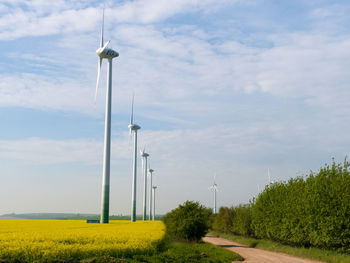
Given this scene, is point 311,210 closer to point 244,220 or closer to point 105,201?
point 244,220

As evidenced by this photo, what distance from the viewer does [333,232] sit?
29172 millimetres

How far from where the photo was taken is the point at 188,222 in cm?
3797

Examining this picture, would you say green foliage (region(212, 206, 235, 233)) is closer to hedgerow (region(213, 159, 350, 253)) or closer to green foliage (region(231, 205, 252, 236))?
green foliage (region(231, 205, 252, 236))

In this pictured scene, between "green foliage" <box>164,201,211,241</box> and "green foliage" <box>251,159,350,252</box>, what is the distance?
775 cm

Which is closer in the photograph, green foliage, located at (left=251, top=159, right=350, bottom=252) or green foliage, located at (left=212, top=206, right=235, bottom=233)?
green foliage, located at (left=251, top=159, right=350, bottom=252)

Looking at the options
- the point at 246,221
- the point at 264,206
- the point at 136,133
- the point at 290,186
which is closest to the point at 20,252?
the point at 290,186

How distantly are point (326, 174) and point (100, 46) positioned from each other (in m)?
36.1

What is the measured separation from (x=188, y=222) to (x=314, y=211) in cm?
1259

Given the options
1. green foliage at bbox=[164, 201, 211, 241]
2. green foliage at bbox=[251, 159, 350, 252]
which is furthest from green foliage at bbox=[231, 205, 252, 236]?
green foliage at bbox=[164, 201, 211, 241]

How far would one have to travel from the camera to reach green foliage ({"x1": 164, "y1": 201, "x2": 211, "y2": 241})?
125ft

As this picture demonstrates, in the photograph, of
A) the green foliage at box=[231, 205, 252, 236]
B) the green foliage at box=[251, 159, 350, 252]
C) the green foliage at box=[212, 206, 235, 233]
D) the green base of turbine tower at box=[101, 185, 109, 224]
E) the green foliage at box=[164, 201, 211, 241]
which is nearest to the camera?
the green foliage at box=[251, 159, 350, 252]

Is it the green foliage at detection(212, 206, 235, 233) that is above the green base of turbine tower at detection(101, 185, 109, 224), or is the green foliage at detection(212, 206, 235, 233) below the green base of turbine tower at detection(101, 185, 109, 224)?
below

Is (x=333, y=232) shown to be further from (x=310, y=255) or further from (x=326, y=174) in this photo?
(x=326, y=174)

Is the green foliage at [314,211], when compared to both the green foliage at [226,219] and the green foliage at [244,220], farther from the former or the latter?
the green foliage at [226,219]
